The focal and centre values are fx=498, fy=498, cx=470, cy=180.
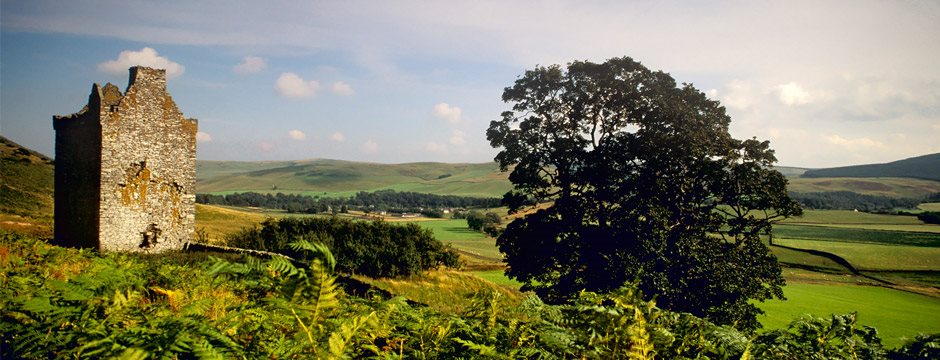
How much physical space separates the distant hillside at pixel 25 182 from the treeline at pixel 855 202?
11471cm

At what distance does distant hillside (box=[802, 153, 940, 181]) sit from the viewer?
534ft

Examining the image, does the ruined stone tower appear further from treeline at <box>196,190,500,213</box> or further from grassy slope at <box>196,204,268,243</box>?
treeline at <box>196,190,500,213</box>

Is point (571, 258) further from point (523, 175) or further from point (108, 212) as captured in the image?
point (108, 212)

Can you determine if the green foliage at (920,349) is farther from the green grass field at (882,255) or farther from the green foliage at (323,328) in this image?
the green grass field at (882,255)

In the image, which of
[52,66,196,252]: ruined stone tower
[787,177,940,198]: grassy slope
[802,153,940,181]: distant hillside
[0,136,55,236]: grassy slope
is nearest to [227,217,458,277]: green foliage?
[52,66,196,252]: ruined stone tower

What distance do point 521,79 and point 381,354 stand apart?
77.8ft

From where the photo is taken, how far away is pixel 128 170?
23422mm

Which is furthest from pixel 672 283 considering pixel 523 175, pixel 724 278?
pixel 523 175

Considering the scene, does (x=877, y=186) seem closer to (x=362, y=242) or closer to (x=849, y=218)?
(x=849, y=218)

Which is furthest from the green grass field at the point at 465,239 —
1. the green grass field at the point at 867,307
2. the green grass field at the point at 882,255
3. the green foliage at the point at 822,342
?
the green foliage at the point at 822,342

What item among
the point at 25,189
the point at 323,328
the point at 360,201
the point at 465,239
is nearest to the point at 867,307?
the point at 323,328

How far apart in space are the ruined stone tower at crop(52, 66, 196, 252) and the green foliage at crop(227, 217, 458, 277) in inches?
395

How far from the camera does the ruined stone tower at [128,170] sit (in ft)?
74.1

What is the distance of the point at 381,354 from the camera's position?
3934 mm
